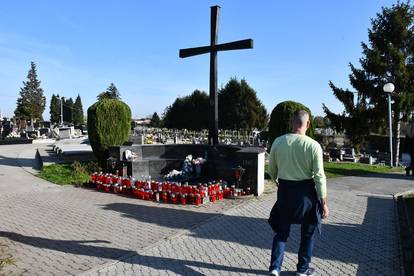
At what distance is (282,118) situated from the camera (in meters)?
11.6

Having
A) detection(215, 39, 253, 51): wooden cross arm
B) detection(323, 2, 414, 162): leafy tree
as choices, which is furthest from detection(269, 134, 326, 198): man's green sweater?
detection(323, 2, 414, 162): leafy tree

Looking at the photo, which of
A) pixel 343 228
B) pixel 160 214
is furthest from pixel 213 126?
pixel 343 228

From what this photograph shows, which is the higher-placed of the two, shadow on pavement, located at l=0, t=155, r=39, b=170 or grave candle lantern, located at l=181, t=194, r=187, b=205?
shadow on pavement, located at l=0, t=155, r=39, b=170

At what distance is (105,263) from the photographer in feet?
16.0

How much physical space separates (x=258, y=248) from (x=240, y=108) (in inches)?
1497

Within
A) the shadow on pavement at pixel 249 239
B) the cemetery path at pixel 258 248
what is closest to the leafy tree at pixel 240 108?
the cemetery path at pixel 258 248

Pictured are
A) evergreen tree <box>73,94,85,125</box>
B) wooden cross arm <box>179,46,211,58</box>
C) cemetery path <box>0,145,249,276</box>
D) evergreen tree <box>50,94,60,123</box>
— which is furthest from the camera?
evergreen tree <box>50,94,60,123</box>

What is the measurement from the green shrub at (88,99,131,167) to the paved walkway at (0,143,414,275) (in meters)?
3.23

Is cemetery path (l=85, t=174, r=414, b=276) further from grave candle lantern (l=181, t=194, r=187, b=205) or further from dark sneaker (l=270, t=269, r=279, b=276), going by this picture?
grave candle lantern (l=181, t=194, r=187, b=205)

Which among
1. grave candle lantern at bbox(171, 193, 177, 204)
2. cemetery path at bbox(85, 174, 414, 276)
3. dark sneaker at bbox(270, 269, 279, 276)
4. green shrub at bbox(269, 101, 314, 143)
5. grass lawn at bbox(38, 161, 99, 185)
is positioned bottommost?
cemetery path at bbox(85, 174, 414, 276)

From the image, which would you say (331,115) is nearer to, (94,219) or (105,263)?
(94,219)

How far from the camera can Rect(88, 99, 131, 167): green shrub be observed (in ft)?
41.5

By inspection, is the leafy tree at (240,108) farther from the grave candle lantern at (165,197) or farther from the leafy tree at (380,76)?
the grave candle lantern at (165,197)

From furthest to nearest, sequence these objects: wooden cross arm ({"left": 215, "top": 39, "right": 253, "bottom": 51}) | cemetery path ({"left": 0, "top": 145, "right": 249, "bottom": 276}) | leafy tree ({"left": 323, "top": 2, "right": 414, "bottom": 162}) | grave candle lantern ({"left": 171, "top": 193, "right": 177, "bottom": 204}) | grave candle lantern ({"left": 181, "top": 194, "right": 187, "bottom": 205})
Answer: leafy tree ({"left": 323, "top": 2, "right": 414, "bottom": 162}), wooden cross arm ({"left": 215, "top": 39, "right": 253, "bottom": 51}), grave candle lantern ({"left": 171, "top": 193, "right": 177, "bottom": 204}), grave candle lantern ({"left": 181, "top": 194, "right": 187, "bottom": 205}), cemetery path ({"left": 0, "top": 145, "right": 249, "bottom": 276})
